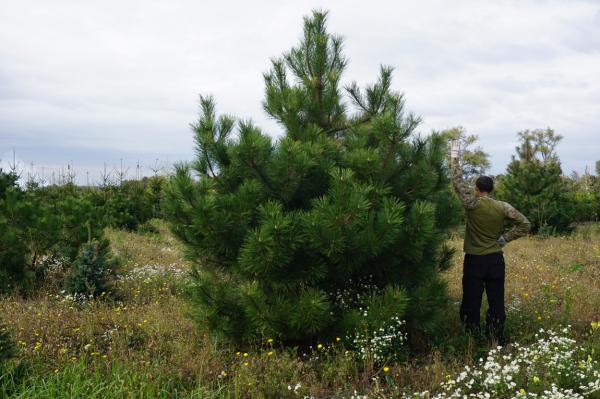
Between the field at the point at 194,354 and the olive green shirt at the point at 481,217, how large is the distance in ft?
3.37

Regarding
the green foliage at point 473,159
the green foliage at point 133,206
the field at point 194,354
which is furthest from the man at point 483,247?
the green foliage at point 473,159

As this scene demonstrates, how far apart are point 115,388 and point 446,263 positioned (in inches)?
157

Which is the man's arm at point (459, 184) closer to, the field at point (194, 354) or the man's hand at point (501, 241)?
the man's hand at point (501, 241)

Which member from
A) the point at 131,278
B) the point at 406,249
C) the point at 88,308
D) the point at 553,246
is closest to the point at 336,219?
the point at 406,249

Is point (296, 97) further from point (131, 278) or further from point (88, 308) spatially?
point (131, 278)

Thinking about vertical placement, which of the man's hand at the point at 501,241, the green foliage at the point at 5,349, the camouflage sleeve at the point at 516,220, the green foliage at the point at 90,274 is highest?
the camouflage sleeve at the point at 516,220

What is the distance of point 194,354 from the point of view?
17.4 feet

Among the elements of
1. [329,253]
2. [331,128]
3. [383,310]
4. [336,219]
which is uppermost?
[331,128]

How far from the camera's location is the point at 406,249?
521cm

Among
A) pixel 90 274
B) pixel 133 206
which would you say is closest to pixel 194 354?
pixel 90 274

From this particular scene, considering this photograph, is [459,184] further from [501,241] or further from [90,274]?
[90,274]

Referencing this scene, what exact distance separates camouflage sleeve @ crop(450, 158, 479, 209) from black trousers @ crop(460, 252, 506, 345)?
0.61 meters

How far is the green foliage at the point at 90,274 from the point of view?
7590mm

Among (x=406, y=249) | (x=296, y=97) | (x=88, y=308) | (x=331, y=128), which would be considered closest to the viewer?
(x=406, y=249)
